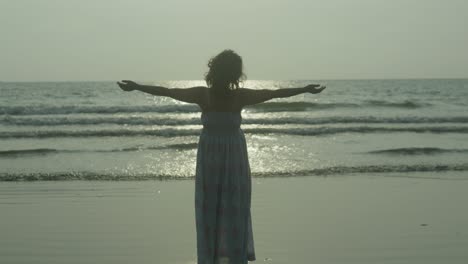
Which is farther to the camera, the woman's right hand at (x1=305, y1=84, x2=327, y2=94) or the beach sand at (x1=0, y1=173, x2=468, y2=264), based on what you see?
the beach sand at (x1=0, y1=173, x2=468, y2=264)

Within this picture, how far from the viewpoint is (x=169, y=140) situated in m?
19.1

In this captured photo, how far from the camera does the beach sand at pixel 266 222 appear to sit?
6.17m

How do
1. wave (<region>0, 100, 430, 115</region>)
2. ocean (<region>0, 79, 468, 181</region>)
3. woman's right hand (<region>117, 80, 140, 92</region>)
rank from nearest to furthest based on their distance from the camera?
woman's right hand (<region>117, 80, 140, 92</region>) < ocean (<region>0, 79, 468, 181</region>) < wave (<region>0, 100, 430, 115</region>)

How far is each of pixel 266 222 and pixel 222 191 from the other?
2665 mm

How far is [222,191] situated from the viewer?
4.89m

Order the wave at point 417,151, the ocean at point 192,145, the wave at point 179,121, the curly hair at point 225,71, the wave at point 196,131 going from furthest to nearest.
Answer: the wave at point 179,121, the wave at point 196,131, the wave at point 417,151, the ocean at point 192,145, the curly hair at point 225,71

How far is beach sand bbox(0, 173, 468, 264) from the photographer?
617 centimetres

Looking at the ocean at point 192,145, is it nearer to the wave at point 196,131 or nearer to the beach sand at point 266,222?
the wave at point 196,131

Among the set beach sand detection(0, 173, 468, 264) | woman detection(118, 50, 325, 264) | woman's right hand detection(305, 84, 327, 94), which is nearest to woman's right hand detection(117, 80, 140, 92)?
woman detection(118, 50, 325, 264)

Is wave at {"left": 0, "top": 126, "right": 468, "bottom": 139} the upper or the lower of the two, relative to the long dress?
lower

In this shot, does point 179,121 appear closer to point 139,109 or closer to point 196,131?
point 196,131

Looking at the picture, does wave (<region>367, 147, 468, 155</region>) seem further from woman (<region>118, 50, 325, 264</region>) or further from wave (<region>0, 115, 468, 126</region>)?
woman (<region>118, 50, 325, 264</region>)

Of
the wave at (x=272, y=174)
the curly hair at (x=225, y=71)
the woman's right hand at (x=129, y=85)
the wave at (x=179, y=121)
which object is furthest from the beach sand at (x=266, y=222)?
the wave at (x=179, y=121)

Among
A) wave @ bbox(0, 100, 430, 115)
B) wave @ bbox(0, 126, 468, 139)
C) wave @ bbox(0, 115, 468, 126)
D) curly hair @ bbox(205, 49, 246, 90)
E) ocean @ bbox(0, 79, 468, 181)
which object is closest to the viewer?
curly hair @ bbox(205, 49, 246, 90)
